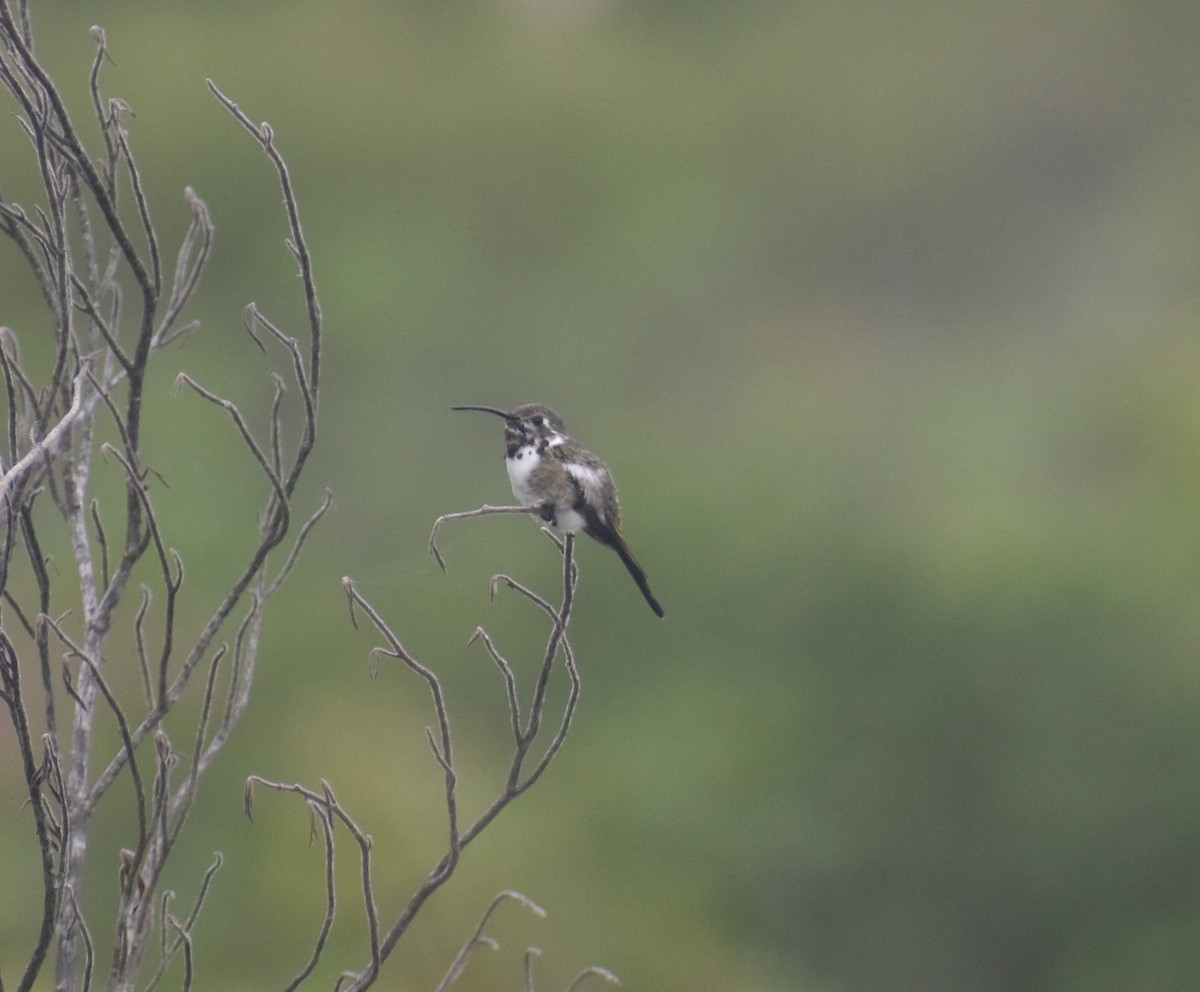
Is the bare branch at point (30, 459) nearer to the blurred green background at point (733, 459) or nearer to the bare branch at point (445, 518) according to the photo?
the bare branch at point (445, 518)

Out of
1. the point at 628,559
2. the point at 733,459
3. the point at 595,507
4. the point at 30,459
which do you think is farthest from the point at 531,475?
the point at 733,459

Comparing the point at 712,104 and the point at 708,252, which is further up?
the point at 712,104

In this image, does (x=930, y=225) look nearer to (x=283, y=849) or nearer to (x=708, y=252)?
(x=708, y=252)

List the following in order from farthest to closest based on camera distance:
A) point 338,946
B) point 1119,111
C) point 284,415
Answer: point 1119,111, point 284,415, point 338,946

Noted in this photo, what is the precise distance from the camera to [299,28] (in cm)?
4622

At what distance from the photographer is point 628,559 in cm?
462

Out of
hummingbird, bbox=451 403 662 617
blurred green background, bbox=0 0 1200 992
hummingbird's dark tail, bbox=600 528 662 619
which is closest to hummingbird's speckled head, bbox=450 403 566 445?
hummingbird, bbox=451 403 662 617

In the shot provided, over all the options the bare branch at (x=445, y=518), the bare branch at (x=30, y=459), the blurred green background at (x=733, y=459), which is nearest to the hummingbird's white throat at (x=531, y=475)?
the bare branch at (x=445, y=518)

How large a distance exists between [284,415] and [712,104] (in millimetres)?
26942

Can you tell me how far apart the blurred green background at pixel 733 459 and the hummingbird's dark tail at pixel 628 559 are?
1000cm

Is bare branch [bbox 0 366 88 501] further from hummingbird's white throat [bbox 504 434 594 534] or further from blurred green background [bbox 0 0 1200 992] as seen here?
blurred green background [bbox 0 0 1200 992]

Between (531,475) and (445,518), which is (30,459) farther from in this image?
(531,475)

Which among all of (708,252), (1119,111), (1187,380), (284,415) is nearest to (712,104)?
(708,252)

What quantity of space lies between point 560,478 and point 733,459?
1263 inches
